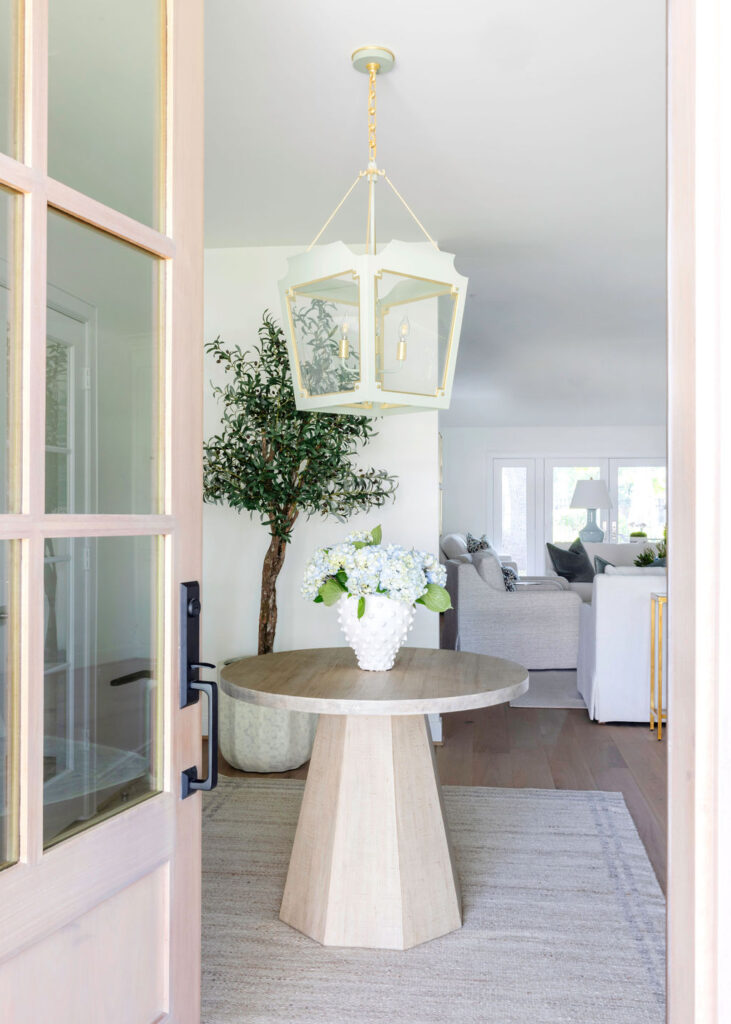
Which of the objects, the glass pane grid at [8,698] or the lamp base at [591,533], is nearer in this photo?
the glass pane grid at [8,698]

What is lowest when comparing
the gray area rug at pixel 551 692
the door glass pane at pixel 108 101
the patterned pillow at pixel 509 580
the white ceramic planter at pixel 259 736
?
the gray area rug at pixel 551 692

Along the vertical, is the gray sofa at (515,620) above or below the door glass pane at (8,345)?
below

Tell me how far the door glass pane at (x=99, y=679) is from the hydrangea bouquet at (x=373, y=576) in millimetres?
1149

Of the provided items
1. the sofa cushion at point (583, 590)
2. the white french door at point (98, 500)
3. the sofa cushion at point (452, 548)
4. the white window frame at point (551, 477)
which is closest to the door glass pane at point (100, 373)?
the white french door at point (98, 500)

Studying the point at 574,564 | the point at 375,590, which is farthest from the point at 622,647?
the point at 574,564

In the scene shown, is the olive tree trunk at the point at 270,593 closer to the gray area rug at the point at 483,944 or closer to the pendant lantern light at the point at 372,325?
the gray area rug at the point at 483,944

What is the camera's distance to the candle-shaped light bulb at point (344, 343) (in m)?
2.31

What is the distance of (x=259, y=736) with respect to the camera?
3904mm

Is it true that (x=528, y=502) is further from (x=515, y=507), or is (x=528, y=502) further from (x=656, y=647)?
(x=656, y=647)

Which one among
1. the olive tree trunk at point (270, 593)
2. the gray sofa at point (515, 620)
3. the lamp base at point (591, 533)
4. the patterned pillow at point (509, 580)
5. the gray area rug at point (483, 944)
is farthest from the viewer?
the lamp base at point (591, 533)

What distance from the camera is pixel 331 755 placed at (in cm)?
238

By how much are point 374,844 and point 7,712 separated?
4.89ft
